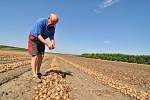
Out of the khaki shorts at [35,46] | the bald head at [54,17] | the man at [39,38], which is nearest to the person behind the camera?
the bald head at [54,17]

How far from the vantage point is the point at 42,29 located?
19.4 ft

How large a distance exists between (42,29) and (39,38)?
35 cm

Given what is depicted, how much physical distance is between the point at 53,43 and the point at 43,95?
231cm

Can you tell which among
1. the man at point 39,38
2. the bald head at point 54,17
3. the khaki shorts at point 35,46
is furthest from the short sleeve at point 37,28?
the bald head at point 54,17

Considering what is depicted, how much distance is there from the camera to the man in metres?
5.66

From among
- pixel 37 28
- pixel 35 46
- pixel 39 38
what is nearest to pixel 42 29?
pixel 37 28

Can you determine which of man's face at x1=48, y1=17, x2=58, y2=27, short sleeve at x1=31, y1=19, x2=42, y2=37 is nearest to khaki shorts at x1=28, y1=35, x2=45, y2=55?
short sleeve at x1=31, y1=19, x2=42, y2=37

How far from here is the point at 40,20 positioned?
5.79m

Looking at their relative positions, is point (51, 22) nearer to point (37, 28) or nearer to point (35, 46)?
point (37, 28)

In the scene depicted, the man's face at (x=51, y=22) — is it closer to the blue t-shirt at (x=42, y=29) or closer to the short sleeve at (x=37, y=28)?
the blue t-shirt at (x=42, y=29)

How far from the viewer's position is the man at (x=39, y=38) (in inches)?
223

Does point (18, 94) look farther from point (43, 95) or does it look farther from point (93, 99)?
point (93, 99)

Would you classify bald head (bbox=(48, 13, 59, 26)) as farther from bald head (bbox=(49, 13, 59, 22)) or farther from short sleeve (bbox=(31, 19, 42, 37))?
short sleeve (bbox=(31, 19, 42, 37))

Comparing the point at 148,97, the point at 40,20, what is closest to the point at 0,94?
the point at 40,20
